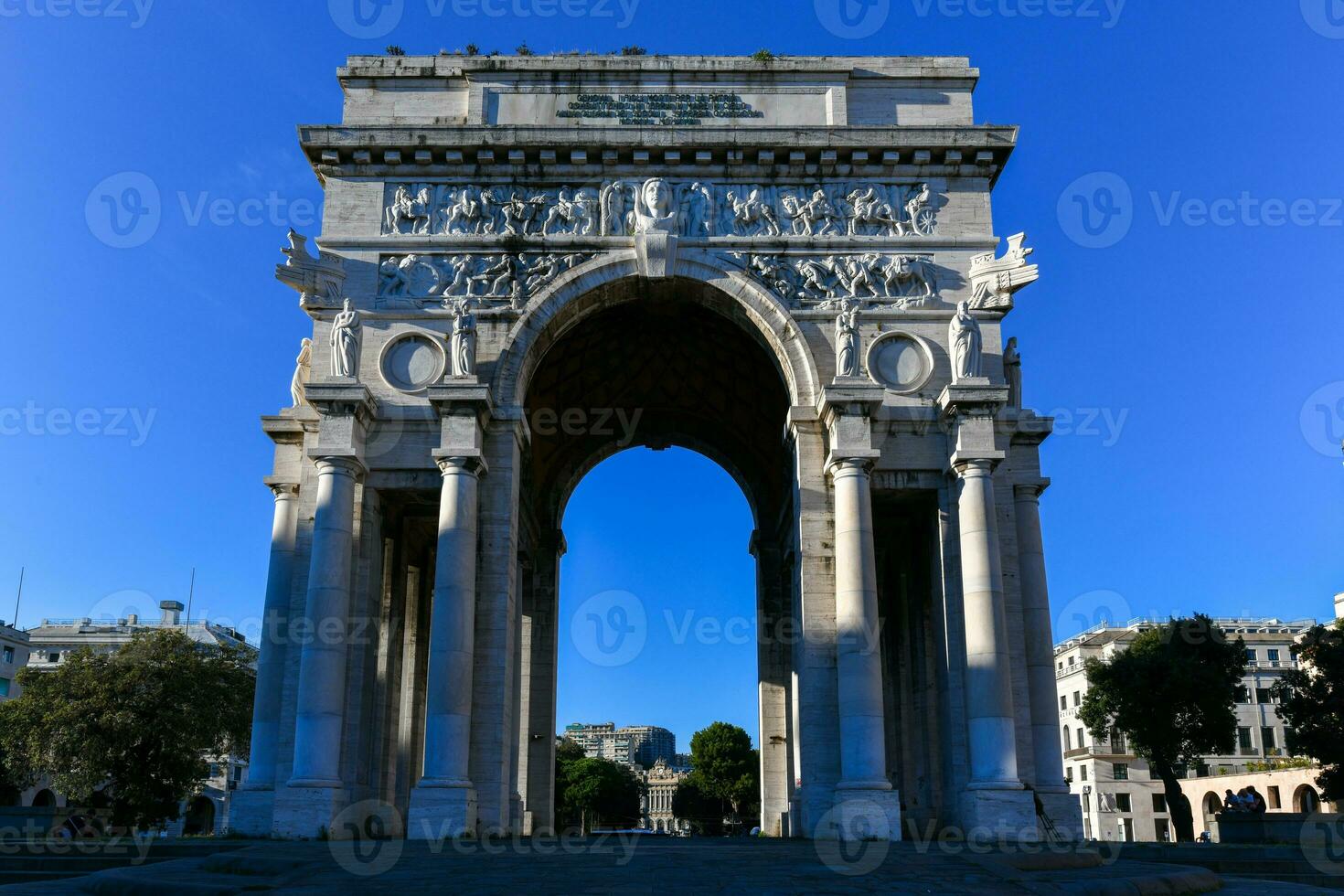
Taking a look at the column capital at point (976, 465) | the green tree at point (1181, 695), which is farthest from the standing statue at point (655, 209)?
the green tree at point (1181, 695)

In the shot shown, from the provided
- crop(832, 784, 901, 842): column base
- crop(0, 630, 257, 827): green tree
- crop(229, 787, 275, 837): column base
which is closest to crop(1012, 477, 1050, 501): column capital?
crop(832, 784, 901, 842): column base

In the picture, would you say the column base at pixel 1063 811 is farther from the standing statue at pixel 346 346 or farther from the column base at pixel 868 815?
the standing statue at pixel 346 346

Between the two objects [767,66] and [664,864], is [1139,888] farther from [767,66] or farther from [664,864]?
[767,66]

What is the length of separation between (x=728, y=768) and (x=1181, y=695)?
2016 inches

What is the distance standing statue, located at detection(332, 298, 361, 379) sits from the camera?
26.8 m

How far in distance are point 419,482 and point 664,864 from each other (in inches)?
502

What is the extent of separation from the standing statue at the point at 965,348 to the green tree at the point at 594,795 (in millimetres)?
81468

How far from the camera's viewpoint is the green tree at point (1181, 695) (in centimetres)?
4419

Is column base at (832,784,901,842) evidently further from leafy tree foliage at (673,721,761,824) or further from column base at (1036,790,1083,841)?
leafy tree foliage at (673,721,761,824)

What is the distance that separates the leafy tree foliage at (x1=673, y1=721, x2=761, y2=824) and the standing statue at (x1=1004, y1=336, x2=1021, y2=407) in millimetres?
64455

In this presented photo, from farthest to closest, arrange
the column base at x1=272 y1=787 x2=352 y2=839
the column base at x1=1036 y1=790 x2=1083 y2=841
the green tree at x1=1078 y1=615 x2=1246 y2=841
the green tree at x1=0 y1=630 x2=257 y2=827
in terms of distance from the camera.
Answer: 1. the green tree at x1=1078 y1=615 x2=1246 y2=841
2. the green tree at x1=0 y1=630 x2=257 y2=827
3. the column base at x1=1036 y1=790 x2=1083 y2=841
4. the column base at x1=272 y1=787 x2=352 y2=839

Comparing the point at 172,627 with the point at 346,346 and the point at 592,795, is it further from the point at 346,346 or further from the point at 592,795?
the point at 346,346

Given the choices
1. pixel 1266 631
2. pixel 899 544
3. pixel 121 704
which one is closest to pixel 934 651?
pixel 899 544

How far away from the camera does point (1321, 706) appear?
41.8 metres
